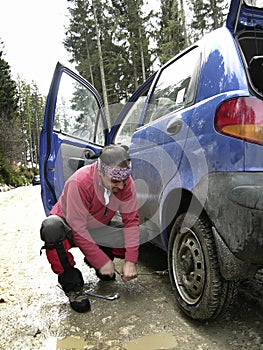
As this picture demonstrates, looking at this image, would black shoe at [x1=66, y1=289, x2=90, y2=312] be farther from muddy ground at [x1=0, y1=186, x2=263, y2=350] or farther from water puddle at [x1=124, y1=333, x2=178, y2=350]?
water puddle at [x1=124, y1=333, x2=178, y2=350]

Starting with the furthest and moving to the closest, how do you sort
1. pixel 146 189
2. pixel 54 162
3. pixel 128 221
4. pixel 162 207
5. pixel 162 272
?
Answer: pixel 54 162 → pixel 162 272 → pixel 146 189 → pixel 128 221 → pixel 162 207

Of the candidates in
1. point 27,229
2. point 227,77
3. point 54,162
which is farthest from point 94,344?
point 27,229

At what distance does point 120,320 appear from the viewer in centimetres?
215

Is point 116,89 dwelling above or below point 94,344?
above

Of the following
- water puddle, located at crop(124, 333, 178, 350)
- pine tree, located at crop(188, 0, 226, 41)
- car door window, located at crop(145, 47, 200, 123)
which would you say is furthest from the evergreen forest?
water puddle, located at crop(124, 333, 178, 350)

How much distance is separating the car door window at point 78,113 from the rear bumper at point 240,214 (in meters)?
2.48

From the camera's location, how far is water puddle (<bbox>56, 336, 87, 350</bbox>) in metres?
1.88

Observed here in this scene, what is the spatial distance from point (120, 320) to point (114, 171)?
950 mm

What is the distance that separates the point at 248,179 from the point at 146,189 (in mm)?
1243

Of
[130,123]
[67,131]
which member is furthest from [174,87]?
[67,131]

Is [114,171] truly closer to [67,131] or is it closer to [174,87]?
[174,87]

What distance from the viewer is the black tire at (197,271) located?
5.86ft

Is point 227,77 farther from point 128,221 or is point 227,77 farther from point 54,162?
point 54,162

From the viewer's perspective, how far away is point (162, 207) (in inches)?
89.7
